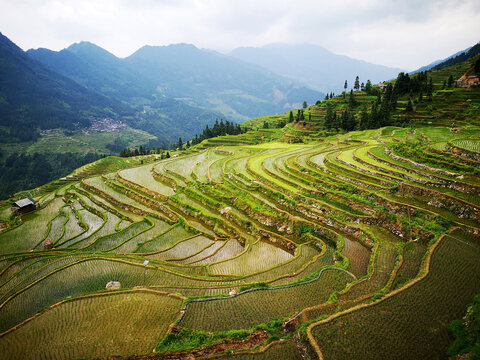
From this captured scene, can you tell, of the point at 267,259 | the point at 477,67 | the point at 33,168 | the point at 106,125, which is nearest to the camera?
the point at 267,259

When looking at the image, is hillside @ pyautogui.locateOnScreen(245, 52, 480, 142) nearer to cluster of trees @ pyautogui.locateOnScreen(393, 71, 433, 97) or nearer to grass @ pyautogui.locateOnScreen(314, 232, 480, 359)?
cluster of trees @ pyautogui.locateOnScreen(393, 71, 433, 97)

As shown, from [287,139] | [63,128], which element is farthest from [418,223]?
[63,128]

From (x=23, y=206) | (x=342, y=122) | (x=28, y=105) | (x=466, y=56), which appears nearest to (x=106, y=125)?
(x=28, y=105)

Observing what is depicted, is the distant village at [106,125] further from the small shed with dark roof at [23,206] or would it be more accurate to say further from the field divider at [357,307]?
the field divider at [357,307]

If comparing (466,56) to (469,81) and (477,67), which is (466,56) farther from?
(469,81)

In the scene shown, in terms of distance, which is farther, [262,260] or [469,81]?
[469,81]

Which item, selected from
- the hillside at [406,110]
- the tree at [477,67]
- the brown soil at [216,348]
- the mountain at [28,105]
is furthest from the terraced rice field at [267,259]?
the mountain at [28,105]

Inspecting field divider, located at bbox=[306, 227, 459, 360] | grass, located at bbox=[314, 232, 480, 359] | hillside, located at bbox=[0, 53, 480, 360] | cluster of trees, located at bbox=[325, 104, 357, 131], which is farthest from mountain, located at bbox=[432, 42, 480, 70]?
grass, located at bbox=[314, 232, 480, 359]
